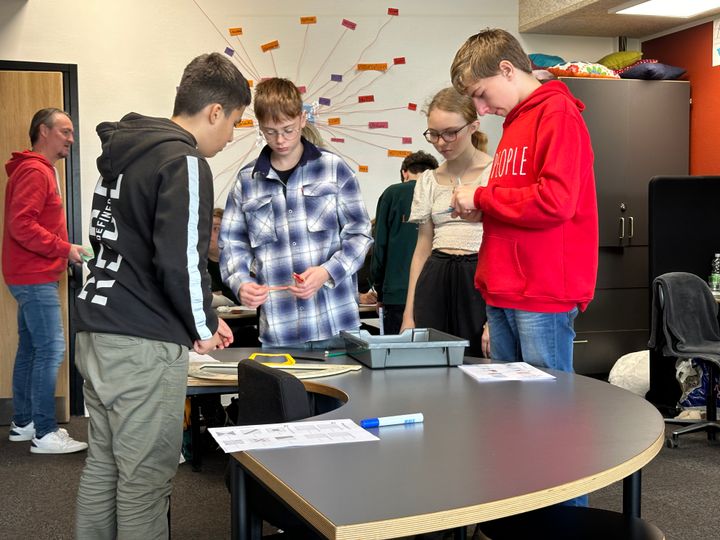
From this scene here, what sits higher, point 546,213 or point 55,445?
point 546,213

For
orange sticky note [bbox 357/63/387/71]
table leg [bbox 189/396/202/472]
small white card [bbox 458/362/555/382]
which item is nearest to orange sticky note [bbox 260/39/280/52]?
orange sticky note [bbox 357/63/387/71]

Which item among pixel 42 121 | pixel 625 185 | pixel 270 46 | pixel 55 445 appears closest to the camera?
pixel 55 445

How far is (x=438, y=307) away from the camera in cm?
284

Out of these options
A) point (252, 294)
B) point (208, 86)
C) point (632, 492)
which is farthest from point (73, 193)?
point (632, 492)

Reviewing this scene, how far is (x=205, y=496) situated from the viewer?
3506 millimetres

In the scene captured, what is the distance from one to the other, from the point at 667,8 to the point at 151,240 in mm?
4473

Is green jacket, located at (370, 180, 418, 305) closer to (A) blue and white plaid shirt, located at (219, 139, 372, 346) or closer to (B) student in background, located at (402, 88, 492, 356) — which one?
(B) student in background, located at (402, 88, 492, 356)

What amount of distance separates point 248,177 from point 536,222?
97 centimetres

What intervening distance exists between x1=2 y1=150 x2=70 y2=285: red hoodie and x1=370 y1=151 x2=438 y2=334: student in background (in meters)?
1.57

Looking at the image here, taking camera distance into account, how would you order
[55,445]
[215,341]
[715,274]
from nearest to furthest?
[215,341] → [55,445] → [715,274]

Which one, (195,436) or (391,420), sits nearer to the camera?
(391,420)

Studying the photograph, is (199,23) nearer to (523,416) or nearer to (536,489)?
(523,416)

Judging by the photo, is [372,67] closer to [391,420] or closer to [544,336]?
[544,336]

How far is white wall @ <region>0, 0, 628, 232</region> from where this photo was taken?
5133 millimetres
